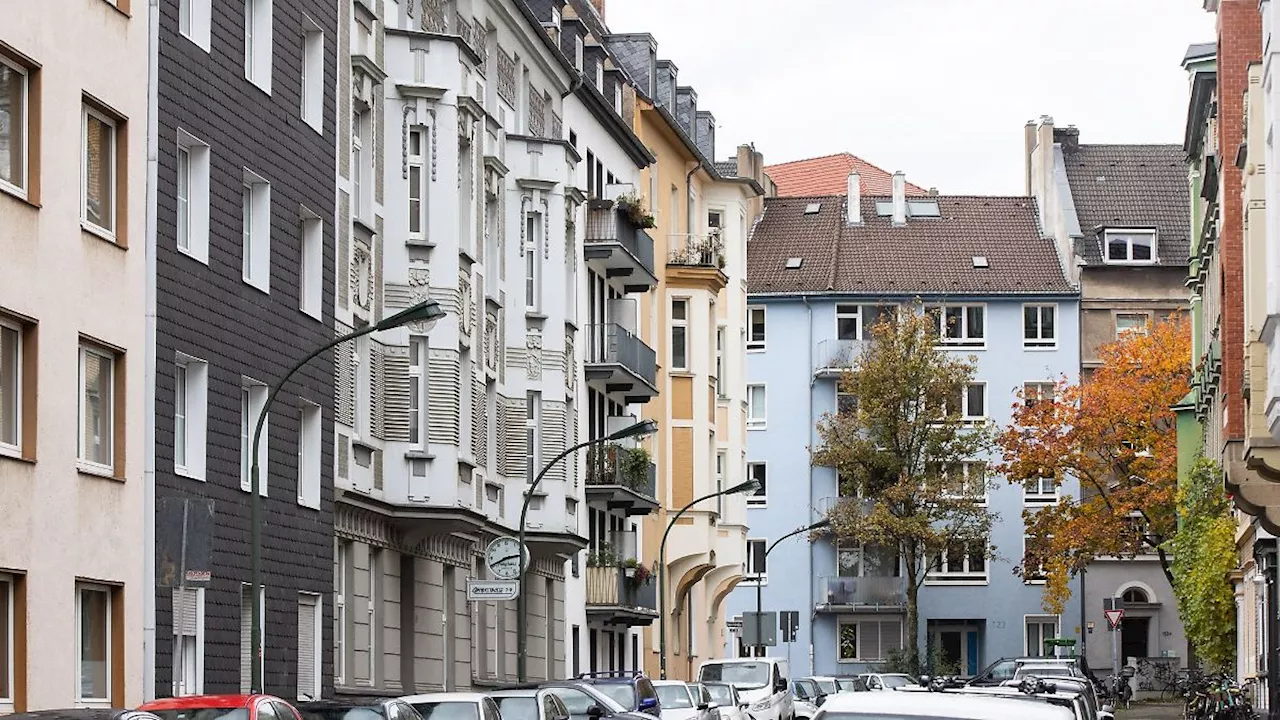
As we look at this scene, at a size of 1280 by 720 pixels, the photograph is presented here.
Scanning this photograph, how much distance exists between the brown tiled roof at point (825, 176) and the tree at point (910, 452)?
23558 millimetres

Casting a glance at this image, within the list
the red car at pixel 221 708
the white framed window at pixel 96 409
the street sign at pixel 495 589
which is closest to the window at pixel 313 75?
the street sign at pixel 495 589

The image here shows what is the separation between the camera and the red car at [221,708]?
62.6ft

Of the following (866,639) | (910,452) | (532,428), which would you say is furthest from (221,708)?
(866,639)

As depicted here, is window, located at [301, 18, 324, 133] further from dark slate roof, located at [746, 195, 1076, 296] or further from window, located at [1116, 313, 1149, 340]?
dark slate roof, located at [746, 195, 1076, 296]

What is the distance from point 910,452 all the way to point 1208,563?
82.5ft

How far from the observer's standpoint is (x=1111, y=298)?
8881 centimetres

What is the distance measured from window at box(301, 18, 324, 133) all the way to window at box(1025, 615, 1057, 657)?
58.9 metres

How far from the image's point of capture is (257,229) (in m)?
31.9

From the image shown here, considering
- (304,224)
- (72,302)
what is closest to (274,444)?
(304,224)

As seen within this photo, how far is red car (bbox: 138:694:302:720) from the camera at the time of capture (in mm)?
19094

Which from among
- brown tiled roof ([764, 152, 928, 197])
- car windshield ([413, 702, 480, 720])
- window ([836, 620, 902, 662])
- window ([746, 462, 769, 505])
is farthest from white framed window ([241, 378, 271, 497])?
brown tiled roof ([764, 152, 928, 197])

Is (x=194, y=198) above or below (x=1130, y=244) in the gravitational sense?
below

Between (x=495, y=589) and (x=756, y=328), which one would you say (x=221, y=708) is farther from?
(x=756, y=328)

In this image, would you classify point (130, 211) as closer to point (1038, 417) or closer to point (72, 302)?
point (72, 302)
